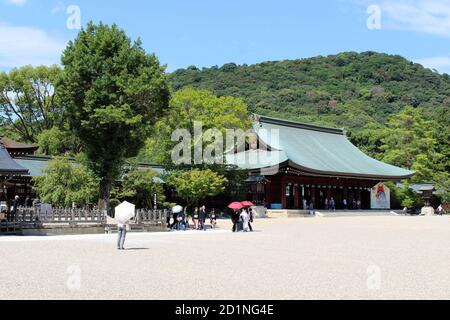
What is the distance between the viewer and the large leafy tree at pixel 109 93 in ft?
93.4

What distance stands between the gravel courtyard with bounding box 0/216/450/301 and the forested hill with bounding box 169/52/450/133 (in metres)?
78.3

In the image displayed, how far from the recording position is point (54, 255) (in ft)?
49.7

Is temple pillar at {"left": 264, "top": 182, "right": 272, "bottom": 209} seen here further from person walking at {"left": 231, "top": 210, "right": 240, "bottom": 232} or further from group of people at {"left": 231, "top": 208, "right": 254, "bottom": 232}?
person walking at {"left": 231, "top": 210, "right": 240, "bottom": 232}

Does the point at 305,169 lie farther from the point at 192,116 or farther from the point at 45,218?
the point at 45,218

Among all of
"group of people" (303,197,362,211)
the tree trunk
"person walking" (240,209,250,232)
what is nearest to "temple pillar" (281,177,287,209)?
"group of people" (303,197,362,211)

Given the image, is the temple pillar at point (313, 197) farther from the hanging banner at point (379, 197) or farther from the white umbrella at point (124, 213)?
the white umbrella at point (124, 213)

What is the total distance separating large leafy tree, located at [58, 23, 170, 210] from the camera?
28.5 meters

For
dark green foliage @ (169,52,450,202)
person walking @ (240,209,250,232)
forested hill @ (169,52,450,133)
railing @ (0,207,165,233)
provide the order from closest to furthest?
railing @ (0,207,165,233) < person walking @ (240,209,250,232) < dark green foliage @ (169,52,450,202) < forested hill @ (169,52,450,133)

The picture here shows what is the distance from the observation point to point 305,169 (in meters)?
46.1

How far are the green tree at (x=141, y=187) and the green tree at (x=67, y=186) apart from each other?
2.75m

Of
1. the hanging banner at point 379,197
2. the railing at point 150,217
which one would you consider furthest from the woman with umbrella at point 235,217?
the hanging banner at point 379,197
